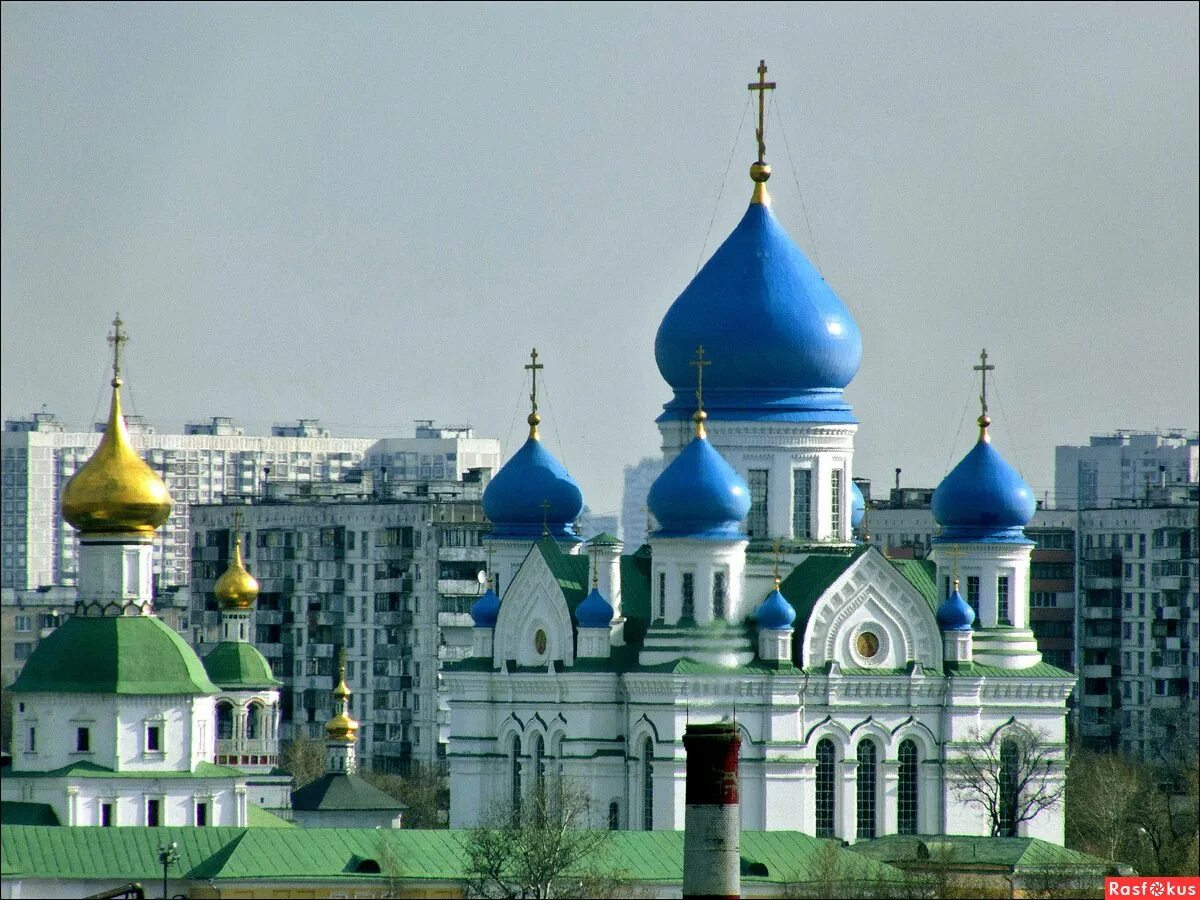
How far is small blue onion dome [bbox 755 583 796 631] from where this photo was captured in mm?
47500

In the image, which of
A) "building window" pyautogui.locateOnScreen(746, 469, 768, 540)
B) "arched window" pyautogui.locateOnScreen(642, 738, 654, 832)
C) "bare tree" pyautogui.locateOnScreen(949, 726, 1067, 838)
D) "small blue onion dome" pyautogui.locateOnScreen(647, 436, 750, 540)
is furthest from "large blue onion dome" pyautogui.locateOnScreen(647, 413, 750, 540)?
"bare tree" pyautogui.locateOnScreen(949, 726, 1067, 838)

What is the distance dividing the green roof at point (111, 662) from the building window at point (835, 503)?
7.54m

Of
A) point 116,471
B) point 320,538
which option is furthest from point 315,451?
point 116,471

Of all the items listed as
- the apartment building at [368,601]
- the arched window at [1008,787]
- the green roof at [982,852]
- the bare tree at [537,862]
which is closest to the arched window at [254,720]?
the arched window at [1008,787]

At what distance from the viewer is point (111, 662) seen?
48.3 metres

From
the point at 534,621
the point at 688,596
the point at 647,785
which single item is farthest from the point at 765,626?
the point at 534,621

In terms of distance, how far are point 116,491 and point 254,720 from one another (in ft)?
→ 30.5

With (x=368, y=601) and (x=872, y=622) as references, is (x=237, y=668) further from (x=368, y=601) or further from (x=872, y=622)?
(x=368, y=601)

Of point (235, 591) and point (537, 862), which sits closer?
point (537, 862)

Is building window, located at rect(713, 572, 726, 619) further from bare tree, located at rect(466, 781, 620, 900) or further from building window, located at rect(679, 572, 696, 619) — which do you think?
bare tree, located at rect(466, 781, 620, 900)

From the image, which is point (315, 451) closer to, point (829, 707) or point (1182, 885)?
point (829, 707)

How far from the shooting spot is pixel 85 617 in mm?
48719

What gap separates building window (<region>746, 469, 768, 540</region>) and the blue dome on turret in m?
0.68

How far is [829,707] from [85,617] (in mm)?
8569
